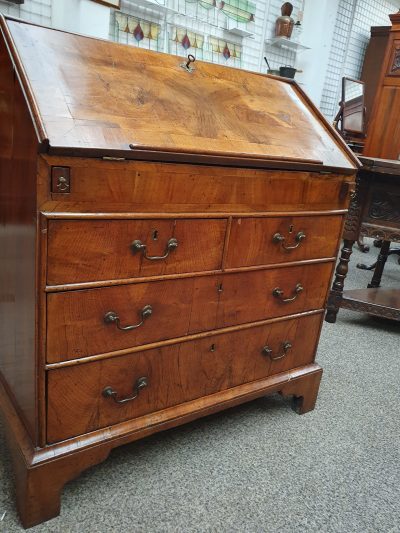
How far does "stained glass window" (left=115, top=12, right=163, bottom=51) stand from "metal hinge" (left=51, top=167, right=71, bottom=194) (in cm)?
284

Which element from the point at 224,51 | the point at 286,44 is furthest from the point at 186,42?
the point at 286,44

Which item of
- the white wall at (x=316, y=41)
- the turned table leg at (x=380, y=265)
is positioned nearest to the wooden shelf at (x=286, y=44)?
the white wall at (x=316, y=41)

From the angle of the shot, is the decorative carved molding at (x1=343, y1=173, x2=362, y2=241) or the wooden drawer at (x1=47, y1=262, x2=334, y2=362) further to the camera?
the decorative carved molding at (x1=343, y1=173, x2=362, y2=241)

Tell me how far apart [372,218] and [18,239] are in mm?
2028

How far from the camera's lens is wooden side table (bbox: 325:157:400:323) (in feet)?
7.73

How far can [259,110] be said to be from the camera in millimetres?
1435

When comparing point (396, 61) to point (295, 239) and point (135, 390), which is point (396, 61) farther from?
point (135, 390)

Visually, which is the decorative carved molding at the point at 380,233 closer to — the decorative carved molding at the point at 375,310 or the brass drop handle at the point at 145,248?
the decorative carved molding at the point at 375,310

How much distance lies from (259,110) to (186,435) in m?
1.18

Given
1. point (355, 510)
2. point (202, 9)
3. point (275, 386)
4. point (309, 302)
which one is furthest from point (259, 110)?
point (202, 9)

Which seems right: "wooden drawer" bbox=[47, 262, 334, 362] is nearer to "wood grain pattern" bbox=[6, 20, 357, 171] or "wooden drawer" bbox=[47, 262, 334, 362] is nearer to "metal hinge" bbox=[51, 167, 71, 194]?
"metal hinge" bbox=[51, 167, 71, 194]

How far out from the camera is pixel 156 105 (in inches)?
46.7

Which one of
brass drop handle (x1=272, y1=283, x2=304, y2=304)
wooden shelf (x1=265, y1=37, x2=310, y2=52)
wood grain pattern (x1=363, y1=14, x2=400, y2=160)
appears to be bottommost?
brass drop handle (x1=272, y1=283, x2=304, y2=304)

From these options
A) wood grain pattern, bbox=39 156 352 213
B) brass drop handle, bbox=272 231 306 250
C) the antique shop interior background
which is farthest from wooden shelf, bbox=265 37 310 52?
brass drop handle, bbox=272 231 306 250
